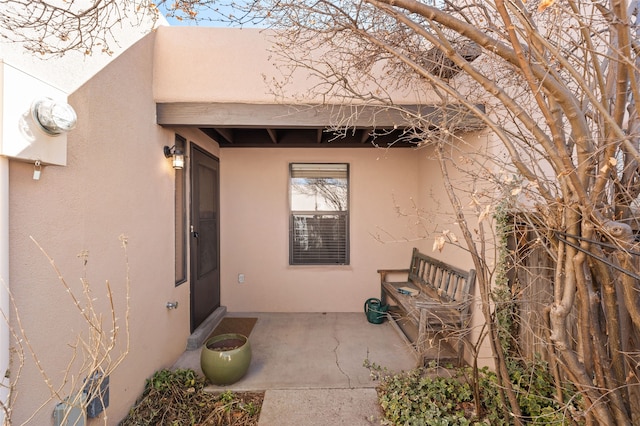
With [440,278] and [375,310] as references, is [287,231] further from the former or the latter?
[440,278]

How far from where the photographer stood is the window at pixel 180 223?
3.46 metres

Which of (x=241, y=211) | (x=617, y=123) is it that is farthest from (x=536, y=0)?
(x=241, y=211)

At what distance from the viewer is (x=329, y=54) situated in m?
2.91

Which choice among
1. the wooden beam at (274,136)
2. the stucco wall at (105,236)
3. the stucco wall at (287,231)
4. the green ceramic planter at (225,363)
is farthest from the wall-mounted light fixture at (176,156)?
the green ceramic planter at (225,363)

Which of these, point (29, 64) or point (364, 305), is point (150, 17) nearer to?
point (29, 64)

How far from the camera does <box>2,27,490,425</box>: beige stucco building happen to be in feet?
5.62

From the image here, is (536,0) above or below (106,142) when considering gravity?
above

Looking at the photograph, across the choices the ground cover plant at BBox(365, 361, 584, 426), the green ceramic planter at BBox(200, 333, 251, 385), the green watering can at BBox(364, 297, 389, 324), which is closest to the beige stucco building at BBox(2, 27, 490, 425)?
the green watering can at BBox(364, 297, 389, 324)

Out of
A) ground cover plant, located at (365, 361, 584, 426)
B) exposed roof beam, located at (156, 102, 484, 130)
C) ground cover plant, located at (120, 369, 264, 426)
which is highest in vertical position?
exposed roof beam, located at (156, 102, 484, 130)

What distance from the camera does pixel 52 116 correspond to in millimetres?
1648

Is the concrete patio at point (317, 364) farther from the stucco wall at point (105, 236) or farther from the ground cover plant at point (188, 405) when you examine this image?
the stucco wall at point (105, 236)

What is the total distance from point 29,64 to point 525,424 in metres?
3.91

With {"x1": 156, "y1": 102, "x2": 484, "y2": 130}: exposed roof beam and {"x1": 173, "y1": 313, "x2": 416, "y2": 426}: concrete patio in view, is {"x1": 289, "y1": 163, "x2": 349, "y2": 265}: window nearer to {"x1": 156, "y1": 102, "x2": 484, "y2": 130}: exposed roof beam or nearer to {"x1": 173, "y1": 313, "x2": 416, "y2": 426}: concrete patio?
{"x1": 173, "y1": 313, "x2": 416, "y2": 426}: concrete patio

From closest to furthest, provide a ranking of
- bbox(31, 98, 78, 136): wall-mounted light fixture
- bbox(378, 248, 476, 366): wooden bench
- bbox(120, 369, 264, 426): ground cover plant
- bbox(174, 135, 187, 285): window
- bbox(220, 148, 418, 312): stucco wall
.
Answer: bbox(31, 98, 78, 136): wall-mounted light fixture
bbox(120, 369, 264, 426): ground cover plant
bbox(378, 248, 476, 366): wooden bench
bbox(174, 135, 187, 285): window
bbox(220, 148, 418, 312): stucco wall
